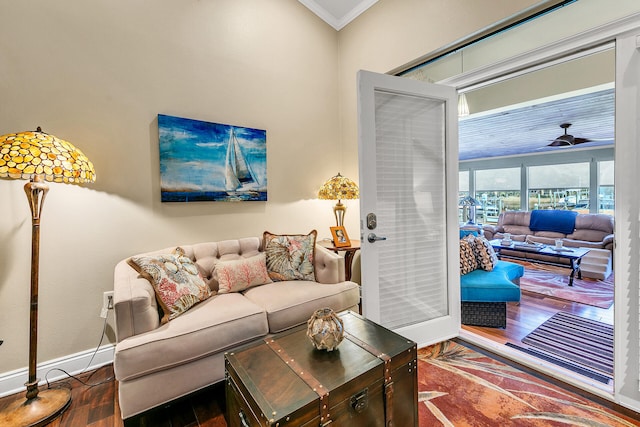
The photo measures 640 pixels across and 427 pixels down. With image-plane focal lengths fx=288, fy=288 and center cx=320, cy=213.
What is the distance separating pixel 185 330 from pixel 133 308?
30cm

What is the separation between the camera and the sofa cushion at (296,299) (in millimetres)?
1967

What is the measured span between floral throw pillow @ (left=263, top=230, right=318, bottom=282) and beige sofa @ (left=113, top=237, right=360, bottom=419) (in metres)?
0.23

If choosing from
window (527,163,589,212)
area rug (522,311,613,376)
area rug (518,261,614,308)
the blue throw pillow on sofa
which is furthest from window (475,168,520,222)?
area rug (522,311,613,376)

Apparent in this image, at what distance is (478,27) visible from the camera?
207 centimetres

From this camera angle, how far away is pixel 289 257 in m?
2.54

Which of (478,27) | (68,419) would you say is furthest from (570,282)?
(68,419)

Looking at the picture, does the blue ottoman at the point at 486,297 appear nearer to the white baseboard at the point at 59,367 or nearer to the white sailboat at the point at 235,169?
the white sailboat at the point at 235,169

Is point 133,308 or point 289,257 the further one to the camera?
point 289,257

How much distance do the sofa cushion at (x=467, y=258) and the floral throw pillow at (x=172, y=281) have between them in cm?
241

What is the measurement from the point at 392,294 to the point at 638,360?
4.47 feet

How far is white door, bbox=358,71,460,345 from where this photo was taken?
207 centimetres

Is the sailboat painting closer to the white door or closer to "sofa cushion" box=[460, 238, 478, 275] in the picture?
the white door

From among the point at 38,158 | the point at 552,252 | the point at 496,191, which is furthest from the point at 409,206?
the point at 496,191

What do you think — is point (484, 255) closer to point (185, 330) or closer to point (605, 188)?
point (185, 330)
